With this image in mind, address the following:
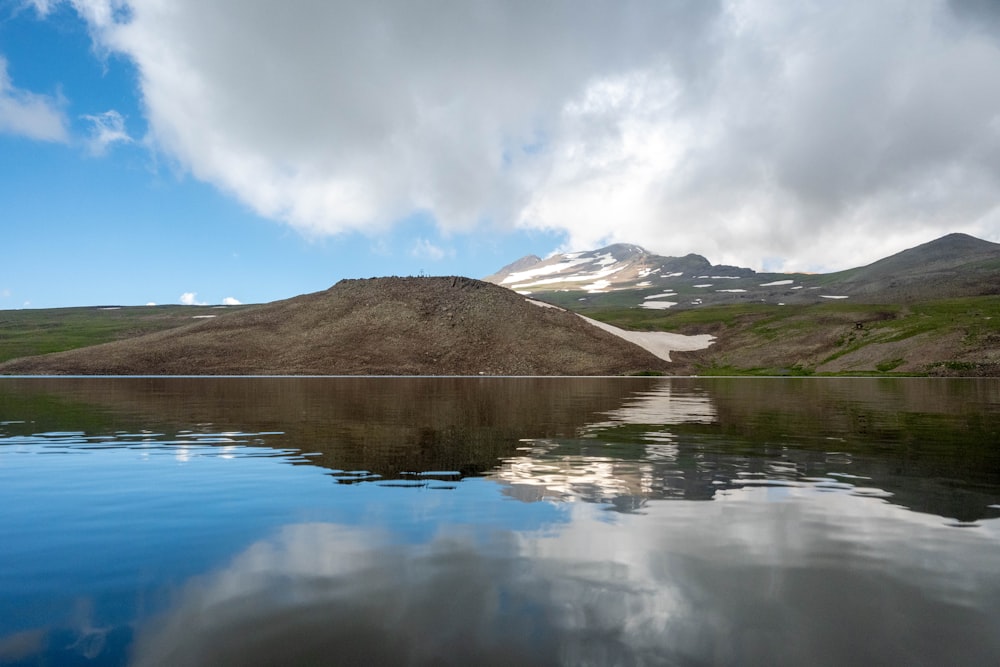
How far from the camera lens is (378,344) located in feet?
428

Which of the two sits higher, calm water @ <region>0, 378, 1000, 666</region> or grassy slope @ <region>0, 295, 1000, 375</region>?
grassy slope @ <region>0, 295, 1000, 375</region>

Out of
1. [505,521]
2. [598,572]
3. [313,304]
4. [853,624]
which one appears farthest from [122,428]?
[313,304]

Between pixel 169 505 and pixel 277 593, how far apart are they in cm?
741

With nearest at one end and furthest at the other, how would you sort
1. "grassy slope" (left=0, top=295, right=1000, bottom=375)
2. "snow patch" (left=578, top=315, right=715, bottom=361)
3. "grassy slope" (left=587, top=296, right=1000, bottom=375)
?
1. "grassy slope" (left=587, top=296, right=1000, bottom=375)
2. "grassy slope" (left=0, top=295, right=1000, bottom=375)
3. "snow patch" (left=578, top=315, right=715, bottom=361)

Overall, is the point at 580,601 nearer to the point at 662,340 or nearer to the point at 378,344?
the point at 378,344

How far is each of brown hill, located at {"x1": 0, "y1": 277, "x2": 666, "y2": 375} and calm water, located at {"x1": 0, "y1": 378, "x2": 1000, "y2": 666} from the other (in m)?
101

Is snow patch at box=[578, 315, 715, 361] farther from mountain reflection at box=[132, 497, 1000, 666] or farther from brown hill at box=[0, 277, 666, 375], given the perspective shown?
mountain reflection at box=[132, 497, 1000, 666]

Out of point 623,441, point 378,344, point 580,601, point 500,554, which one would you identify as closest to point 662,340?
point 378,344

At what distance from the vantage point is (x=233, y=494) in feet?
50.3

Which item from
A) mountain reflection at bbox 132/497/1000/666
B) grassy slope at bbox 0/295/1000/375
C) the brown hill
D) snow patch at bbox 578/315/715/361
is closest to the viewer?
mountain reflection at bbox 132/497/1000/666

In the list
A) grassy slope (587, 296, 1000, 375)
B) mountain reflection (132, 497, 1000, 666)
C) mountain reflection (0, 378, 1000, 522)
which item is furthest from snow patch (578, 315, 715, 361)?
mountain reflection (132, 497, 1000, 666)

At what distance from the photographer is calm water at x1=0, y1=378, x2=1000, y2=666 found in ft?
23.1

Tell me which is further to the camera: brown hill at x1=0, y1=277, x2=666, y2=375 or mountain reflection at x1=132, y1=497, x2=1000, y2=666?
brown hill at x1=0, y1=277, x2=666, y2=375

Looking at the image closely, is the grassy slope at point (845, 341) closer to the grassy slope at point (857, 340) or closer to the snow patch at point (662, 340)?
the grassy slope at point (857, 340)
